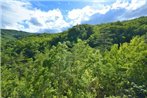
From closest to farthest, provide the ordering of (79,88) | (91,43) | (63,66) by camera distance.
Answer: (79,88) < (63,66) < (91,43)

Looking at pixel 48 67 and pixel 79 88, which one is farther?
pixel 48 67

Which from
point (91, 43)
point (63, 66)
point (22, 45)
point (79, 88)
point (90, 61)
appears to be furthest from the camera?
point (22, 45)

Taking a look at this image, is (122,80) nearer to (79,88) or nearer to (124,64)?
(124,64)

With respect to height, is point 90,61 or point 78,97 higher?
point 90,61

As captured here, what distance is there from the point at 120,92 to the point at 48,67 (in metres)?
8.04

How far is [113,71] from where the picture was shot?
3616cm

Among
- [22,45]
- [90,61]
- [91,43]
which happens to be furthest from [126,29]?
[90,61]

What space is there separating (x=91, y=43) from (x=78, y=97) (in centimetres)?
6896

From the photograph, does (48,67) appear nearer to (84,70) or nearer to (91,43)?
(84,70)

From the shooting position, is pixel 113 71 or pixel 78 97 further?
pixel 113 71

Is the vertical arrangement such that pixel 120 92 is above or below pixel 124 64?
below

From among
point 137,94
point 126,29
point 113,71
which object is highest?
point 126,29

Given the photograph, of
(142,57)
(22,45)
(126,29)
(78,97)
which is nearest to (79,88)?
(78,97)

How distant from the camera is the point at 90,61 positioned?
39469 mm
